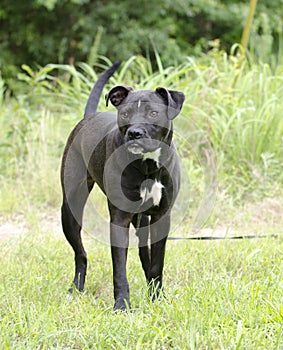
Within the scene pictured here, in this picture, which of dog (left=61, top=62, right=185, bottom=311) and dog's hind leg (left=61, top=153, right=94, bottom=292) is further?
dog's hind leg (left=61, top=153, right=94, bottom=292)

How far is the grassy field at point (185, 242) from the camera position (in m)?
2.63

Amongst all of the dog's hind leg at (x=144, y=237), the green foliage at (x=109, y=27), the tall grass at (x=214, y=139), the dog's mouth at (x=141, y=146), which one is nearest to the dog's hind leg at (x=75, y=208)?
the dog's hind leg at (x=144, y=237)

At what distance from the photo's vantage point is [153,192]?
121 inches

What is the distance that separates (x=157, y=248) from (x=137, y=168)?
52 cm

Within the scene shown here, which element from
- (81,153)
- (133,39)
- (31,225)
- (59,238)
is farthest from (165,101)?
(133,39)

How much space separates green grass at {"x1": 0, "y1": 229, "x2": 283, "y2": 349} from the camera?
8.37ft

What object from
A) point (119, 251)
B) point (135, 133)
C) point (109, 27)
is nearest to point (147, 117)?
point (135, 133)

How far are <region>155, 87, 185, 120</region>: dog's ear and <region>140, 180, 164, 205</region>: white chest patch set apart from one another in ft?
1.15

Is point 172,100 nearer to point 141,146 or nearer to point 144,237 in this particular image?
point 141,146

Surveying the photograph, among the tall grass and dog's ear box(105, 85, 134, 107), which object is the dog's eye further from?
the tall grass

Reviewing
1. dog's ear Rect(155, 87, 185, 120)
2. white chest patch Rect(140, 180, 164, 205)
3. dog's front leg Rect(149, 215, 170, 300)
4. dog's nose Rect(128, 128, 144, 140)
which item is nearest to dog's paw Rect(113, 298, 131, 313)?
dog's front leg Rect(149, 215, 170, 300)

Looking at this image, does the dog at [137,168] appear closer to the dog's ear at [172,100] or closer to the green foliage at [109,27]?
the dog's ear at [172,100]

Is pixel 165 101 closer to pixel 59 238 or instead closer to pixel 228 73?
pixel 59 238

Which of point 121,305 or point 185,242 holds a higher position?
point 121,305
